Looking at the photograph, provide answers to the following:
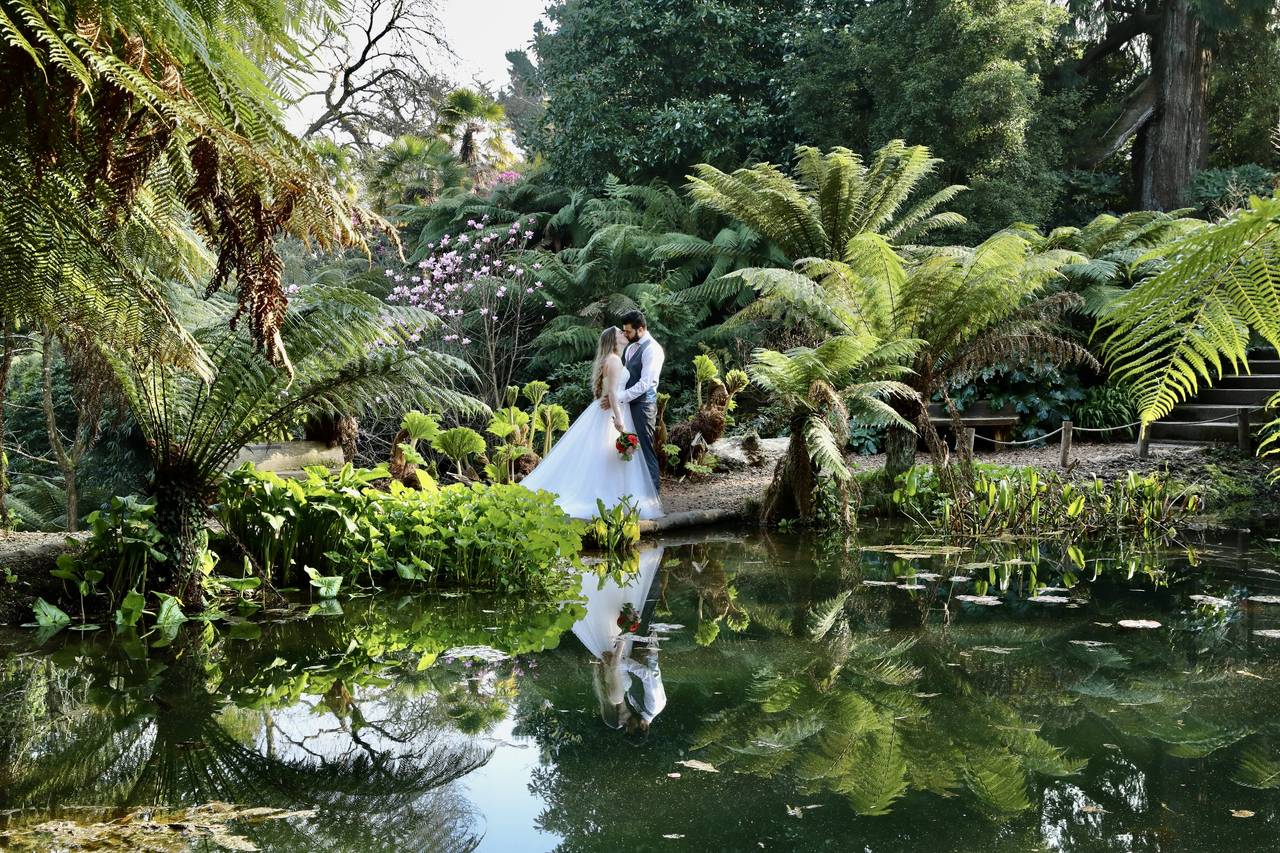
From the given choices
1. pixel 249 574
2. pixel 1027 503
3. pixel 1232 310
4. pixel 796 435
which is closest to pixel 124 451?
pixel 249 574

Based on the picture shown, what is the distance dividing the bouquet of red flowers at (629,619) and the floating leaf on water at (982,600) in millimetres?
1694

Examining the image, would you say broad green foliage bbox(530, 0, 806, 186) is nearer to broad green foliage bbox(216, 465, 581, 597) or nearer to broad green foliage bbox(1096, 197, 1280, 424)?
broad green foliage bbox(216, 465, 581, 597)

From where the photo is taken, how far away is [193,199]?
9.00ft

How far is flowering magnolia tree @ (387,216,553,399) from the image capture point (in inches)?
562

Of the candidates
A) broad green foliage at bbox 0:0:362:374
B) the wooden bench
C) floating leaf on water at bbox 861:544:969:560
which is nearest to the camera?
broad green foliage at bbox 0:0:362:374

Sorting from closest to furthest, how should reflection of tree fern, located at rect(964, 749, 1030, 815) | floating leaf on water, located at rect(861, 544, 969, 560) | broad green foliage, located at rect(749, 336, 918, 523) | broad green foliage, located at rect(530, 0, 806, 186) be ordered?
reflection of tree fern, located at rect(964, 749, 1030, 815)
floating leaf on water, located at rect(861, 544, 969, 560)
broad green foliage, located at rect(749, 336, 918, 523)
broad green foliage, located at rect(530, 0, 806, 186)

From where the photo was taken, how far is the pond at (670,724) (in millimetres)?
2672

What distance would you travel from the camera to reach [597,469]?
28.5ft

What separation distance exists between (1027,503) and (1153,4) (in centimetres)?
1356

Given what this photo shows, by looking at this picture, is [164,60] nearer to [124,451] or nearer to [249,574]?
[249,574]

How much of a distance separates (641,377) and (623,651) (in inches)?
172

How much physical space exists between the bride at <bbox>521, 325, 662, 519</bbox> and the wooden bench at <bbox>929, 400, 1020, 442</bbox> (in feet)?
17.7

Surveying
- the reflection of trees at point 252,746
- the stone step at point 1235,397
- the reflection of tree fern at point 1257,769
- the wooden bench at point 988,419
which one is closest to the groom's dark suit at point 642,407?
the reflection of trees at point 252,746

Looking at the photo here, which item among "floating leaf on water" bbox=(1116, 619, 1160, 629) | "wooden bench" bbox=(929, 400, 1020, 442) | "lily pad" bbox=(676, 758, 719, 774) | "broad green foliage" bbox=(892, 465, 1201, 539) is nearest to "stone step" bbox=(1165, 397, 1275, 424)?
"wooden bench" bbox=(929, 400, 1020, 442)
